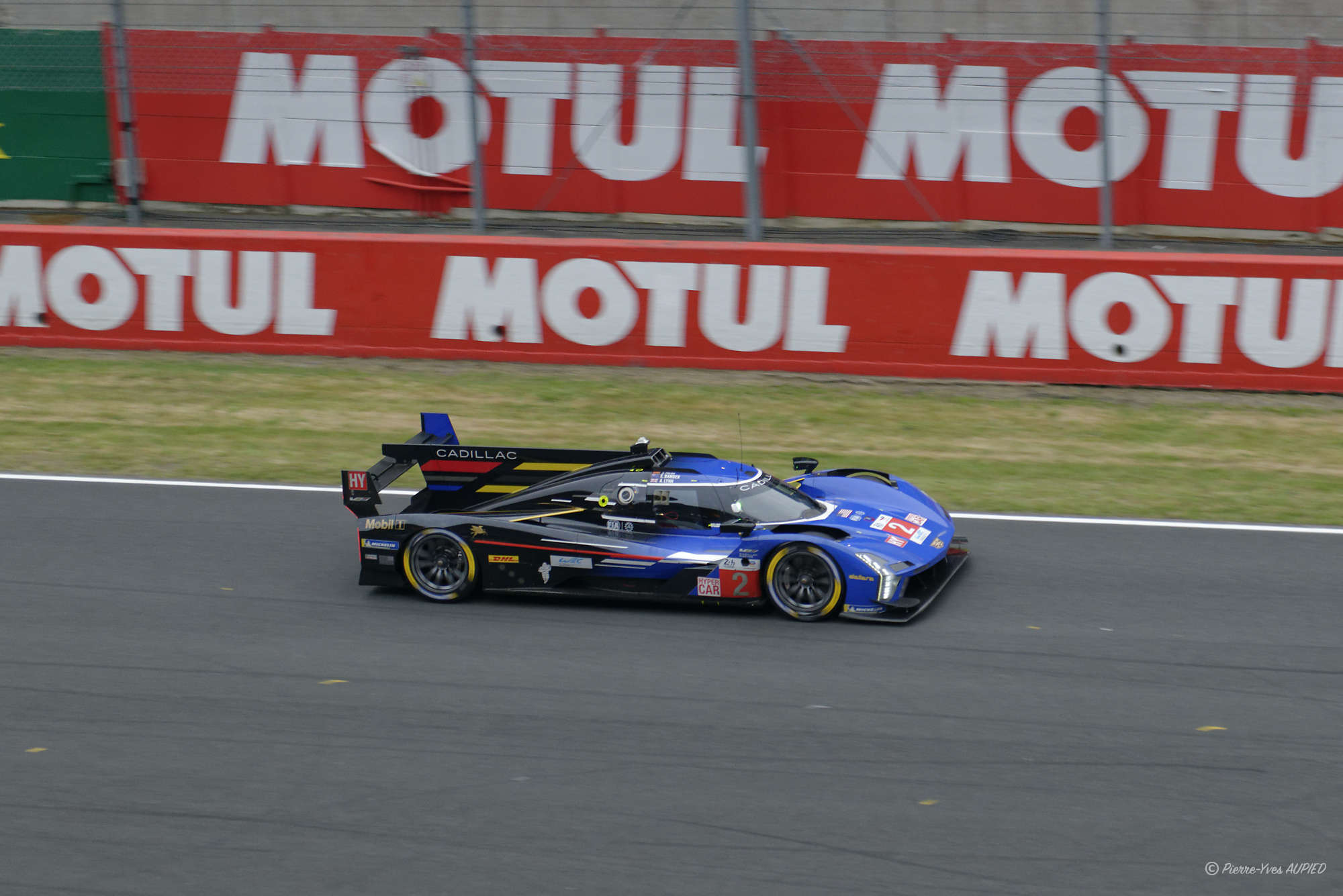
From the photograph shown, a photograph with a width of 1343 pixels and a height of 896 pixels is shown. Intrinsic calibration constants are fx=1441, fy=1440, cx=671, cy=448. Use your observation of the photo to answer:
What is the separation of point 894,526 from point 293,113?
43.2 feet

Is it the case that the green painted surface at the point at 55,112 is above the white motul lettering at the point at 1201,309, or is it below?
above

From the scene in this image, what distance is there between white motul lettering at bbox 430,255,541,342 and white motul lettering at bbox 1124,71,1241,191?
8395 mm

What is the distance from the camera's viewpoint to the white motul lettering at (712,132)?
18344 millimetres

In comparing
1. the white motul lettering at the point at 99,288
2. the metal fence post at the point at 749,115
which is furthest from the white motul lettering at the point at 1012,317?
the white motul lettering at the point at 99,288

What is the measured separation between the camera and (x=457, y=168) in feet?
62.4

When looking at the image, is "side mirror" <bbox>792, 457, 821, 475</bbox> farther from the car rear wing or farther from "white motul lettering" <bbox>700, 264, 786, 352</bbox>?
"white motul lettering" <bbox>700, 264, 786, 352</bbox>

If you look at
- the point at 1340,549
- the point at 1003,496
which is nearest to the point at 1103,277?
the point at 1003,496

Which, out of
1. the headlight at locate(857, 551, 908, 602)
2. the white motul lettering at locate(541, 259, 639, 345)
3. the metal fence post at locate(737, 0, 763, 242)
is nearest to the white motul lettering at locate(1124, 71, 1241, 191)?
the metal fence post at locate(737, 0, 763, 242)

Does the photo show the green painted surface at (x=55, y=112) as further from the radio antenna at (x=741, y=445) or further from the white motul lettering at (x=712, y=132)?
the radio antenna at (x=741, y=445)

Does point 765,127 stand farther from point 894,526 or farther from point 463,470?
point 894,526

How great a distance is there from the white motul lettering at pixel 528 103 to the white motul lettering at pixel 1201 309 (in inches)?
332

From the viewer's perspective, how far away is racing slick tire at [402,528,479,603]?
9.12 meters

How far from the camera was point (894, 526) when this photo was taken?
29.6ft

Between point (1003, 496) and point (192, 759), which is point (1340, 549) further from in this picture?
point (192, 759)
